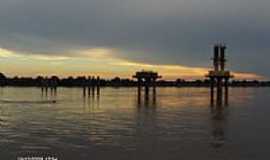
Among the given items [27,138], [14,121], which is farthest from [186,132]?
[14,121]

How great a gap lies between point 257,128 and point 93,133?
12613mm

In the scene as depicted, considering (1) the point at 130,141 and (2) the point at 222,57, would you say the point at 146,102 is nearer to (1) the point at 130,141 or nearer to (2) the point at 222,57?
(2) the point at 222,57

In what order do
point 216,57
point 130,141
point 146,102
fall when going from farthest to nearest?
point 216,57 < point 146,102 < point 130,141

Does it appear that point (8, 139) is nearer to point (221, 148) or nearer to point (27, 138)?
point (27, 138)

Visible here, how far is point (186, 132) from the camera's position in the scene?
33812 mm

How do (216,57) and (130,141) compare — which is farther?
(216,57)

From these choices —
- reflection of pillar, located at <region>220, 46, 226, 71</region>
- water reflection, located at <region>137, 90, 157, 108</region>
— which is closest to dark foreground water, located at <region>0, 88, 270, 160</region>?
water reflection, located at <region>137, 90, 157, 108</region>

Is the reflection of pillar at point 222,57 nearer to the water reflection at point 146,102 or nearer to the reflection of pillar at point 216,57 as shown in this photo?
the reflection of pillar at point 216,57

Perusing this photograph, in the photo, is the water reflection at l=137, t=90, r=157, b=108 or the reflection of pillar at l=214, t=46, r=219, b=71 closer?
the water reflection at l=137, t=90, r=157, b=108

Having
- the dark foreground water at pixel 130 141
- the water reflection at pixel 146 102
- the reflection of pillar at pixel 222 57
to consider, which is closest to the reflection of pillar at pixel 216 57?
the reflection of pillar at pixel 222 57

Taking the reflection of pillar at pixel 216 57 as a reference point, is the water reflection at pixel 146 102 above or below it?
below

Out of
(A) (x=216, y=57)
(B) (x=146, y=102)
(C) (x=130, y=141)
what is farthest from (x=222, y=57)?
(C) (x=130, y=141)

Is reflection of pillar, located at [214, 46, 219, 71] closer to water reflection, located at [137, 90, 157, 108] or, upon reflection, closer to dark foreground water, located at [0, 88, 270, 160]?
water reflection, located at [137, 90, 157, 108]

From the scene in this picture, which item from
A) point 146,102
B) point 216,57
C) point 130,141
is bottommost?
point 130,141
